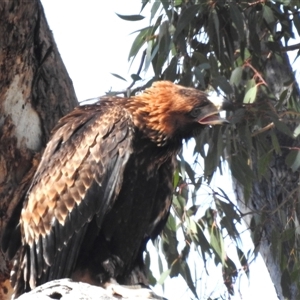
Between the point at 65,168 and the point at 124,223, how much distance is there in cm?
35

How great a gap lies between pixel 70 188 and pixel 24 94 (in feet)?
1.49

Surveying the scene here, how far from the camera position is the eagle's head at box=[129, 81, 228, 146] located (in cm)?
457

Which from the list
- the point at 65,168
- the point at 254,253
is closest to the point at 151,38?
the point at 254,253

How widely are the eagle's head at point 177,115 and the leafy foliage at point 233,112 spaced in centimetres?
91

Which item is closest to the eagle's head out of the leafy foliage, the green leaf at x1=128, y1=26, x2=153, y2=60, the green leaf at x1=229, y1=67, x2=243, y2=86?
the leafy foliage

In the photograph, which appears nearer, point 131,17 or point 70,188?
point 70,188

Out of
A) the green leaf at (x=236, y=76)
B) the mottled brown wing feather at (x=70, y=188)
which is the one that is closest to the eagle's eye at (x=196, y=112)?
the mottled brown wing feather at (x=70, y=188)

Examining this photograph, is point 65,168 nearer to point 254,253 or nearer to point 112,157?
point 112,157

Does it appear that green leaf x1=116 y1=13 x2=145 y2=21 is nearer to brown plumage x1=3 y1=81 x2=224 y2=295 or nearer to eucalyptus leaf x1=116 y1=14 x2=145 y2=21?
eucalyptus leaf x1=116 y1=14 x2=145 y2=21

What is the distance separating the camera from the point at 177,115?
4.64 metres

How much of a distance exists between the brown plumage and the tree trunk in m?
0.08

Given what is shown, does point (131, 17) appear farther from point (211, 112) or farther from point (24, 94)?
point (24, 94)

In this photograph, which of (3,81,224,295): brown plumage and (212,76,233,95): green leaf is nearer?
(3,81,224,295): brown plumage

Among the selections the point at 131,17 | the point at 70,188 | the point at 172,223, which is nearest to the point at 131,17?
the point at 131,17
